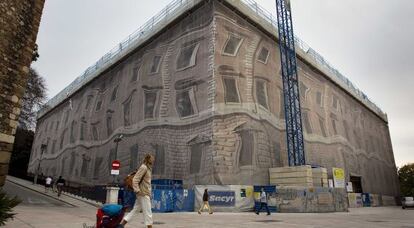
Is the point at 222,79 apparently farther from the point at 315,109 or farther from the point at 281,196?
the point at 315,109

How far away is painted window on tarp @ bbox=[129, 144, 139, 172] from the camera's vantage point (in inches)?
1134

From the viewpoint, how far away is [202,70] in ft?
84.5

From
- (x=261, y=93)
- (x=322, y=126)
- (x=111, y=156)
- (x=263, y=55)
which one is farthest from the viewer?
(x=322, y=126)

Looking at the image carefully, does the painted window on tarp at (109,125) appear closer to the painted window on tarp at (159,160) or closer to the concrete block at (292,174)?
the painted window on tarp at (159,160)

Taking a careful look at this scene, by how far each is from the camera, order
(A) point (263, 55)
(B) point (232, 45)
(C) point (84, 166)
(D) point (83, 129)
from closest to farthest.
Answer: (B) point (232, 45) < (A) point (263, 55) < (C) point (84, 166) < (D) point (83, 129)

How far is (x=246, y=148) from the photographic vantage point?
24.5 meters

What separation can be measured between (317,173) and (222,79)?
11.6 meters

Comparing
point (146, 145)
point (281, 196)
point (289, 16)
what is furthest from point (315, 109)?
point (146, 145)

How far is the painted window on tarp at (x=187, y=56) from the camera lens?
27.0 meters

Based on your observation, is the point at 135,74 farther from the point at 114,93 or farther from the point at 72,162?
the point at 72,162

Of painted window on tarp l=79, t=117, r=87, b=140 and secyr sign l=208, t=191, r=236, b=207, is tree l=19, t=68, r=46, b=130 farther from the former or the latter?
secyr sign l=208, t=191, r=236, b=207

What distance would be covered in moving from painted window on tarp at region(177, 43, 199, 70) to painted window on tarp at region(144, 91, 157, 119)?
3.76 m

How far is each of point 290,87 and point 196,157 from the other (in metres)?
12.8

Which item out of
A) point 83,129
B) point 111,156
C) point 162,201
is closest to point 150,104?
point 111,156
